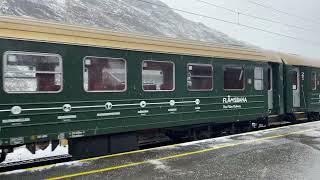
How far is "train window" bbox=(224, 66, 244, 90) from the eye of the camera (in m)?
11.8

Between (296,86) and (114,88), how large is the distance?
9.68m

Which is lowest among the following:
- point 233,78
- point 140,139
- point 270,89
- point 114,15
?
point 140,139

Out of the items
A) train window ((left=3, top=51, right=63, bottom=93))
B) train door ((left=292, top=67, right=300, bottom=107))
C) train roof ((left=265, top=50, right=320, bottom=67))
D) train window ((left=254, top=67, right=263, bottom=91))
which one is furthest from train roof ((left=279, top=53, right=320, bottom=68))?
train window ((left=3, top=51, right=63, bottom=93))

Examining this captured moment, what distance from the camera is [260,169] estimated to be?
23.9 ft

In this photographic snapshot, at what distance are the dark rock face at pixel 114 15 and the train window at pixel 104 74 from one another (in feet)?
240

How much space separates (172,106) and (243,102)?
11.0 ft

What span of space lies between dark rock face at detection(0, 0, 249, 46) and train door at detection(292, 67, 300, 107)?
6678 cm

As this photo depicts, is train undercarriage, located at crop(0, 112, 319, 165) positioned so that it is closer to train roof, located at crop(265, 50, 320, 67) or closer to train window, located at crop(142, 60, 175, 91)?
train window, located at crop(142, 60, 175, 91)

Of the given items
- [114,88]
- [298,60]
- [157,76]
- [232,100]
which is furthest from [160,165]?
[298,60]

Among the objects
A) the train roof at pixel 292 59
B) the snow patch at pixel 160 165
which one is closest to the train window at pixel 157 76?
the snow patch at pixel 160 165

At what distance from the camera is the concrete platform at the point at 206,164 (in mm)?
6773

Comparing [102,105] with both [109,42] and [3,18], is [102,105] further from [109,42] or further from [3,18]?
[3,18]

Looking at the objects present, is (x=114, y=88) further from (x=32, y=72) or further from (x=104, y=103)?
(x=32, y=72)

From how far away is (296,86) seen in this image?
15695 millimetres
